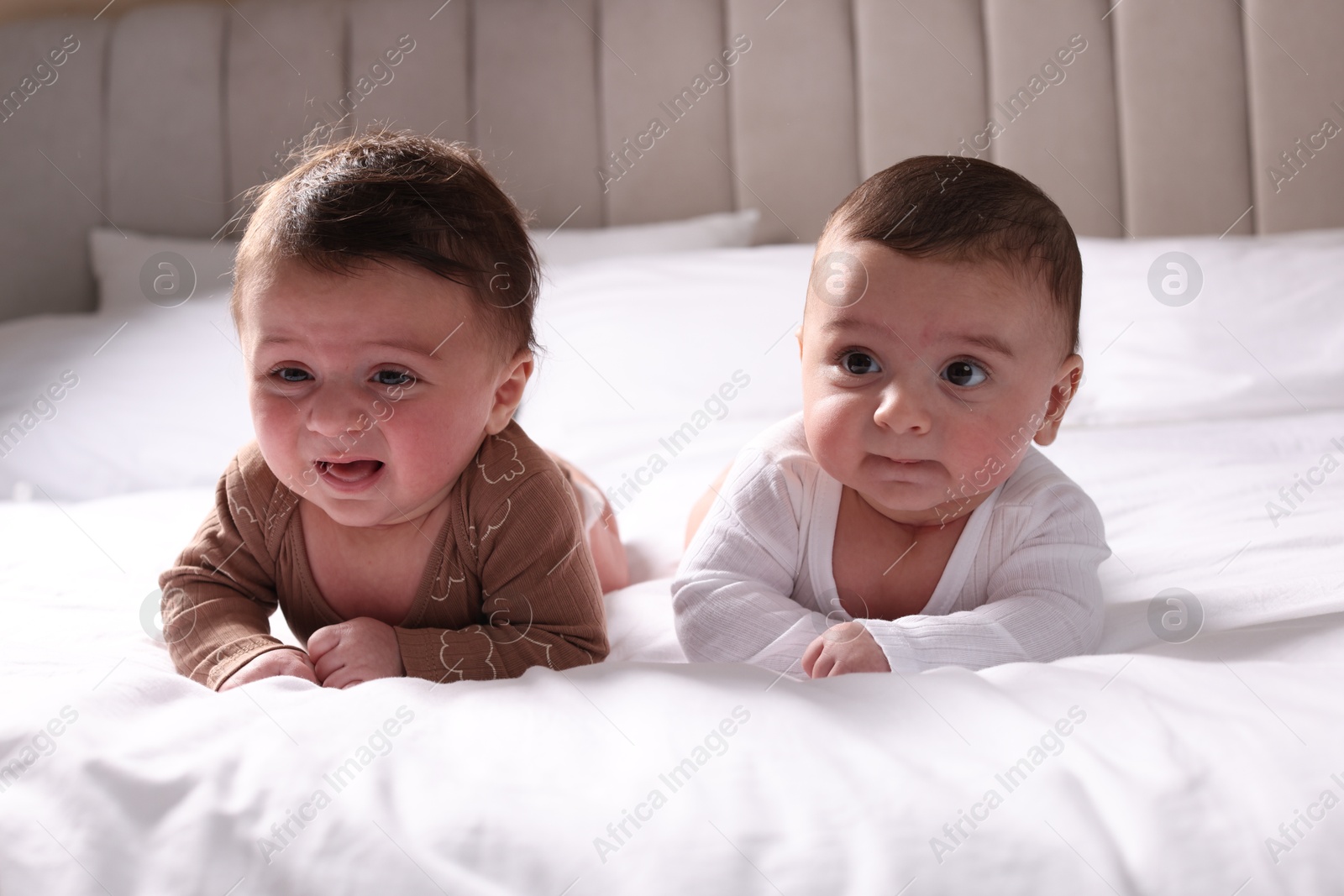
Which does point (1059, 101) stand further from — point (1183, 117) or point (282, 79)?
point (282, 79)

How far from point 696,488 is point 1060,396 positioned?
550mm

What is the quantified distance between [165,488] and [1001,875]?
1559 mm

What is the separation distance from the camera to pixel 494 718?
74 cm

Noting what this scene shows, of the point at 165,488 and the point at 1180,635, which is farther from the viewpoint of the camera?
the point at 165,488

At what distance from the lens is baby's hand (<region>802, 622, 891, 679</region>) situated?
36.0 inches

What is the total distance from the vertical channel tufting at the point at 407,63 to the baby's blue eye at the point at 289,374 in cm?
162

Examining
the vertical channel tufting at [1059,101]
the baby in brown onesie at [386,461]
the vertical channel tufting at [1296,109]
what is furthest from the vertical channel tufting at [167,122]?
the vertical channel tufting at [1296,109]

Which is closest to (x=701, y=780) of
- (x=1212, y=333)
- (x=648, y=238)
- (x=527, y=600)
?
(x=527, y=600)

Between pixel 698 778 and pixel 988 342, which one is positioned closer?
pixel 698 778

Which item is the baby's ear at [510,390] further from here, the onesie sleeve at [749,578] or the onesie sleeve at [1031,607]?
the onesie sleeve at [1031,607]

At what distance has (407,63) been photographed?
96.0 inches

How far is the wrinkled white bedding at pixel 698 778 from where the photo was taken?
2.01 feet

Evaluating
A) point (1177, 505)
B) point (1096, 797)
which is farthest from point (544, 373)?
A: point (1096, 797)

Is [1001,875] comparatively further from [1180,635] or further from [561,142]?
[561,142]
